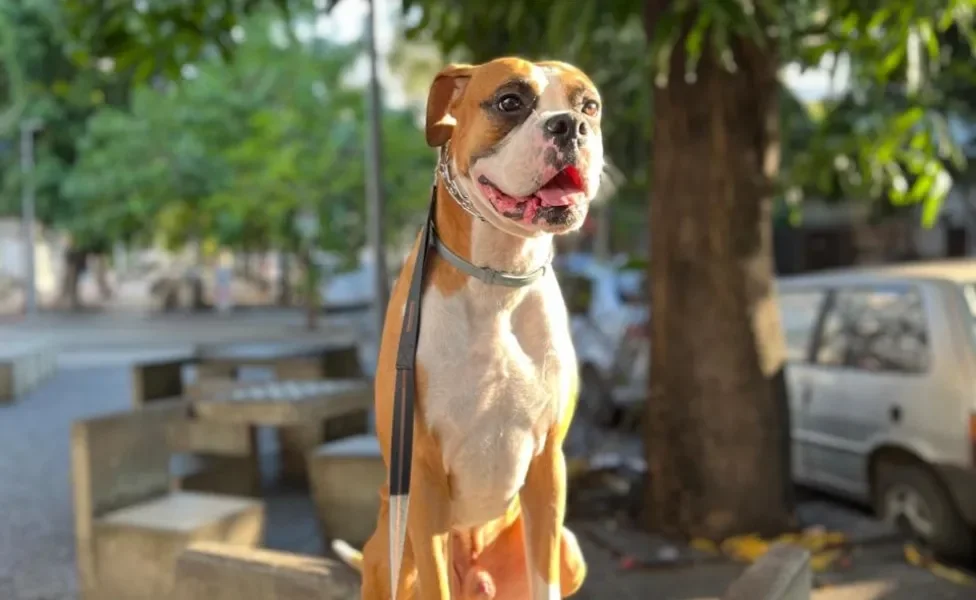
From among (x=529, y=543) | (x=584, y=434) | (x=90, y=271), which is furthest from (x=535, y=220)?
(x=90, y=271)

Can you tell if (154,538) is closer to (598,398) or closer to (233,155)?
(598,398)

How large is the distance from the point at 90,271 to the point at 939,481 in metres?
42.3

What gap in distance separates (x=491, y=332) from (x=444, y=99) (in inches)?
20.4

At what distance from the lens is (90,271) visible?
4200 cm

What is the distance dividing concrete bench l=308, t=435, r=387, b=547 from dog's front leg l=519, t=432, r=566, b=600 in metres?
3.06

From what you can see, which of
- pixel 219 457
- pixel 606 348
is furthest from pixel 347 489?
pixel 606 348

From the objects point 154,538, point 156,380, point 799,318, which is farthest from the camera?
point 156,380

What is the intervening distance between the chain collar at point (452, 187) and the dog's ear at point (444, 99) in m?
0.04

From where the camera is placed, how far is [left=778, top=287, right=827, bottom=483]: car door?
6.39 m

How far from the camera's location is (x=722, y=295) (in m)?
5.14

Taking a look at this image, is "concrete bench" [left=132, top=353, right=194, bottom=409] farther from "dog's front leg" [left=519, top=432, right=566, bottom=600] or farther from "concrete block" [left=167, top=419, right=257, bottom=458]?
"dog's front leg" [left=519, top=432, right=566, bottom=600]

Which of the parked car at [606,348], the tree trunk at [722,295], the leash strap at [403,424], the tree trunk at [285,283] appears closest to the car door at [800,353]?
the tree trunk at [722,295]

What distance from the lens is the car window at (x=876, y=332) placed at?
5.41 metres

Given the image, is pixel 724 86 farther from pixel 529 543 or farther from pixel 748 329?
pixel 529 543
